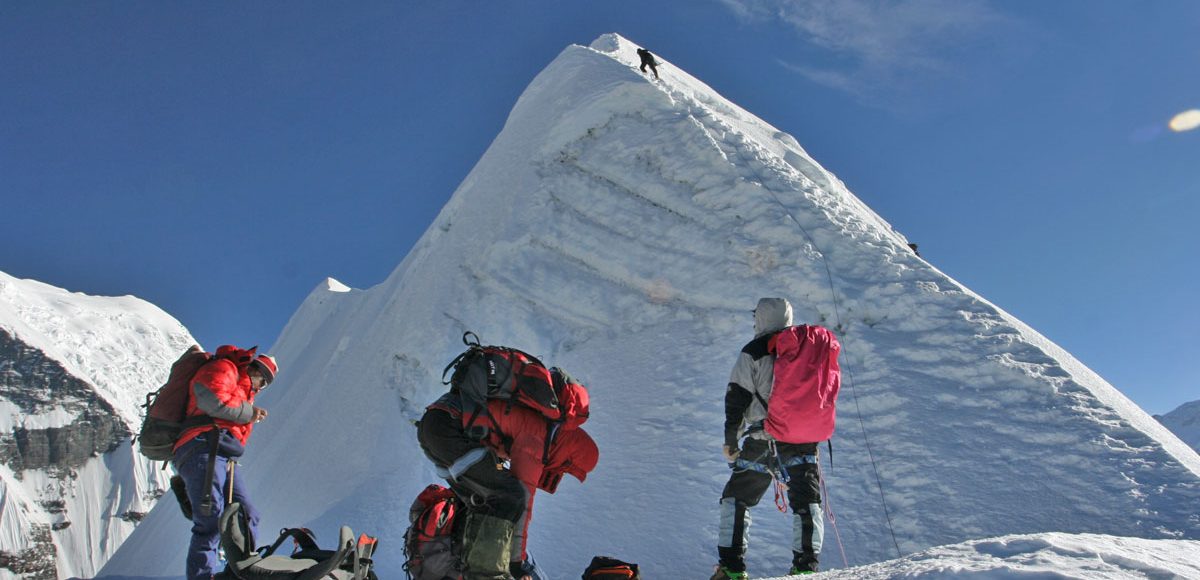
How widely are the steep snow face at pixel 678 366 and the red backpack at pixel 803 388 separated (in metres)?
1.87

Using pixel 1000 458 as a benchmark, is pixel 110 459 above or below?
below

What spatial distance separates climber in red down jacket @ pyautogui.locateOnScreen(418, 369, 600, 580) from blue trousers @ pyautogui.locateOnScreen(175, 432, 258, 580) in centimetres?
172

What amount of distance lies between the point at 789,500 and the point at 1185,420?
5650 inches

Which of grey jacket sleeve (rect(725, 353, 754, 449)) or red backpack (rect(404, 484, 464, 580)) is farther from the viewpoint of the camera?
grey jacket sleeve (rect(725, 353, 754, 449))

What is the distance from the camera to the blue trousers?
187 inches

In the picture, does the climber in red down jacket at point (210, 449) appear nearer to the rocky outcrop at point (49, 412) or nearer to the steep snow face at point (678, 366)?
the steep snow face at point (678, 366)

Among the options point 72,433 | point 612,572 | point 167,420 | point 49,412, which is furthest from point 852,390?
point 49,412

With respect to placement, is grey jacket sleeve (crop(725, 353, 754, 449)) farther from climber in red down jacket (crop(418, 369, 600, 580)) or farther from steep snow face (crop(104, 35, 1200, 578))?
steep snow face (crop(104, 35, 1200, 578))

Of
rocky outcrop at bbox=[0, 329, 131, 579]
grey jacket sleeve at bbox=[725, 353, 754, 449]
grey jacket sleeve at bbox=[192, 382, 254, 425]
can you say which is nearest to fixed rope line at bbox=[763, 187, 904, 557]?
grey jacket sleeve at bbox=[725, 353, 754, 449]

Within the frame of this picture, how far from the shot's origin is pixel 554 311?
1023 centimetres

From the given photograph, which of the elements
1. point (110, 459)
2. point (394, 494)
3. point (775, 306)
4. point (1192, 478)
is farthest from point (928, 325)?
point (110, 459)

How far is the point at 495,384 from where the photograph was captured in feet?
12.9

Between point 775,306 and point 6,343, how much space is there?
235429 mm

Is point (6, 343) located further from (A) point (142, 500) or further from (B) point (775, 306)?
(B) point (775, 306)
